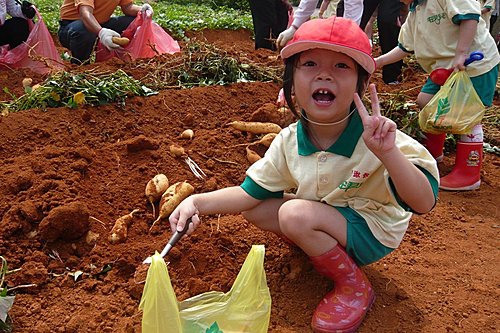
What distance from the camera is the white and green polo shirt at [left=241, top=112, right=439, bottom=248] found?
168 centimetres

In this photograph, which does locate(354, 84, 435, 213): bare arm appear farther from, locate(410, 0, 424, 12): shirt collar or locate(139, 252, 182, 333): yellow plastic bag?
locate(410, 0, 424, 12): shirt collar

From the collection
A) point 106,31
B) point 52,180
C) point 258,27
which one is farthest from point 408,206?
point 258,27

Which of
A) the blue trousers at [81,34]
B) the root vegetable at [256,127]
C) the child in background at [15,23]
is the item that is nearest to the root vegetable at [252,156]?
the root vegetable at [256,127]

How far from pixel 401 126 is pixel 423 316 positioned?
190 cm

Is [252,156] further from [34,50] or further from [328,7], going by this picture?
[328,7]

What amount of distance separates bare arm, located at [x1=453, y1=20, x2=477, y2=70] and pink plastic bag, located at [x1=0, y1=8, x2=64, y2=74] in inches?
142

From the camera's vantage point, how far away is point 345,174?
173 centimetres

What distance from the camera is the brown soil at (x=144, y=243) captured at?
5.86 feet

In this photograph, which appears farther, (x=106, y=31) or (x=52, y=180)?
(x=106, y=31)

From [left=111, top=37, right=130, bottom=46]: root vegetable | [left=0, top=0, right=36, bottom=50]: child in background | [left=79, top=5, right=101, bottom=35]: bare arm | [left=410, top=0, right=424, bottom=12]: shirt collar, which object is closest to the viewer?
[left=410, top=0, right=424, bottom=12]: shirt collar

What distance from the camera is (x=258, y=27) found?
571cm

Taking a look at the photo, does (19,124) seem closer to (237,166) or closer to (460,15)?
(237,166)

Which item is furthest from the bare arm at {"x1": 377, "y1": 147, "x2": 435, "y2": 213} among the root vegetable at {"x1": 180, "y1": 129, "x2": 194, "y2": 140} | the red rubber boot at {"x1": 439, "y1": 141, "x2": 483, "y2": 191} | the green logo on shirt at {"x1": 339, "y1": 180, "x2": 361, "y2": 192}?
the root vegetable at {"x1": 180, "y1": 129, "x2": 194, "y2": 140}

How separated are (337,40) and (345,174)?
0.46m
